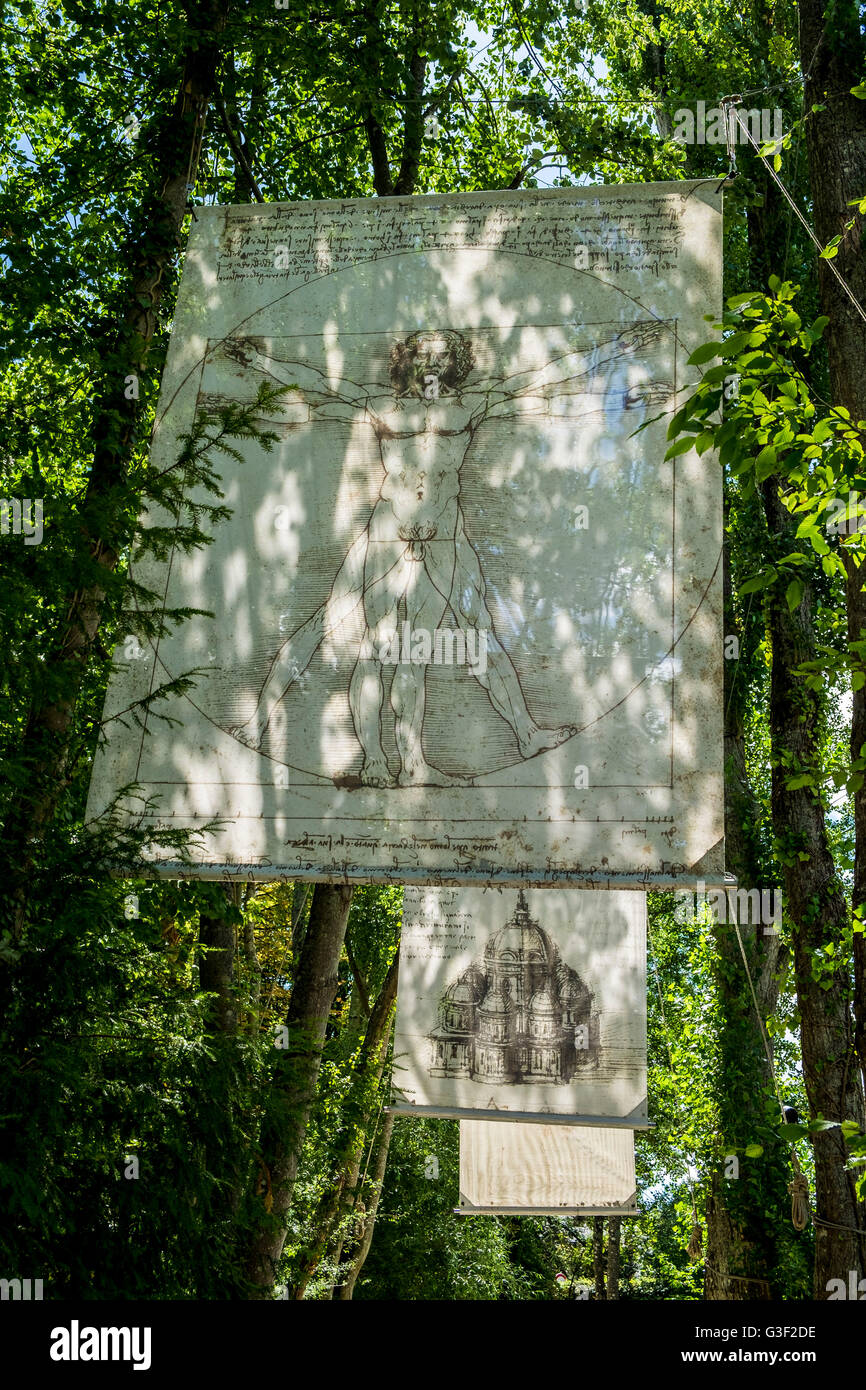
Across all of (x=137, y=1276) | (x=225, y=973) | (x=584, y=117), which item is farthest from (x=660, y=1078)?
(x=137, y=1276)

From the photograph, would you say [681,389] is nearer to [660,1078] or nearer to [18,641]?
[18,641]

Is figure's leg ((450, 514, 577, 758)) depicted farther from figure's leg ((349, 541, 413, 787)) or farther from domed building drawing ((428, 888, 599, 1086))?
domed building drawing ((428, 888, 599, 1086))

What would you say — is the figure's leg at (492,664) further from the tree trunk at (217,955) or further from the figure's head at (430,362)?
the tree trunk at (217,955)

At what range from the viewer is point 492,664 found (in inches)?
200

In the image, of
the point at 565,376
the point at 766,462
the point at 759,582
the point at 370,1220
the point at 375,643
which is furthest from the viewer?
the point at 370,1220

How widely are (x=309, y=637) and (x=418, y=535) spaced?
0.70 metres

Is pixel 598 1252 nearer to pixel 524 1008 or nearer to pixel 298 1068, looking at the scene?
pixel 524 1008

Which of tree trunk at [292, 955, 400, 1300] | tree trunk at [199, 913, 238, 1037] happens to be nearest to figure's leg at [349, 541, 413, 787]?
tree trunk at [199, 913, 238, 1037]

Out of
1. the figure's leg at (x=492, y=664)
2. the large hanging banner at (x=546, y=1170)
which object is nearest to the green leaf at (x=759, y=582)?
the figure's leg at (x=492, y=664)

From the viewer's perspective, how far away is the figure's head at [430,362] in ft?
18.1

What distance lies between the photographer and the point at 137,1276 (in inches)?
145

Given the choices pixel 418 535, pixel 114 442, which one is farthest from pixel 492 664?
pixel 114 442

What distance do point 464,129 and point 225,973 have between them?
23.3 ft

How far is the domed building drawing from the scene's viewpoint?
8.39 m
